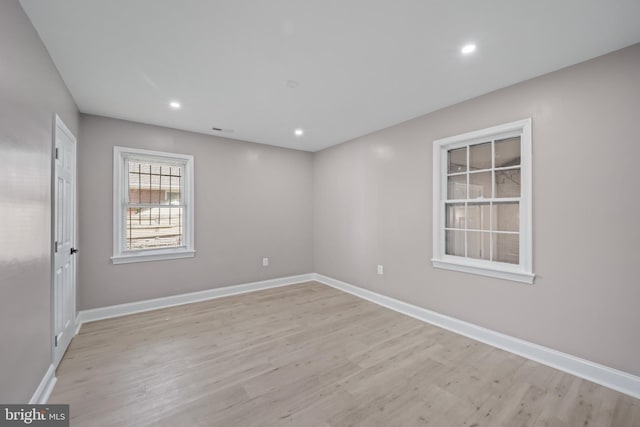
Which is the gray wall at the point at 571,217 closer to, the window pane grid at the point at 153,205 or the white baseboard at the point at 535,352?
the white baseboard at the point at 535,352

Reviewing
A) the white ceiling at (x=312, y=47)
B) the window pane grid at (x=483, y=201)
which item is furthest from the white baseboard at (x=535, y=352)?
the white ceiling at (x=312, y=47)

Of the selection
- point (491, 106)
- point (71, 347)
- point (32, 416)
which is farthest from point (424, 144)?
point (71, 347)

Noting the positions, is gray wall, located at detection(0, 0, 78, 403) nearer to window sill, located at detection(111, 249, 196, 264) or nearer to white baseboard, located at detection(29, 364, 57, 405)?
white baseboard, located at detection(29, 364, 57, 405)

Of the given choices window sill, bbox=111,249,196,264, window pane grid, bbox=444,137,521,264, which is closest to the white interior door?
window sill, bbox=111,249,196,264

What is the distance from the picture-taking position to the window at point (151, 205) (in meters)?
3.57

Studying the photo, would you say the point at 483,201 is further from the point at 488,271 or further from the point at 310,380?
the point at 310,380

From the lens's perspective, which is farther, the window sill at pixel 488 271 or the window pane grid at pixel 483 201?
the window pane grid at pixel 483 201

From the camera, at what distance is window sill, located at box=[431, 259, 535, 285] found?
8.25 ft

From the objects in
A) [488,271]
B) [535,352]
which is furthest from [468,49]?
[535,352]

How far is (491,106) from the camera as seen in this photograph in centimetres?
278

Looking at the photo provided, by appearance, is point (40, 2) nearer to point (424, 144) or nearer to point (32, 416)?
point (32, 416)

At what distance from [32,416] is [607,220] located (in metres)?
4.28

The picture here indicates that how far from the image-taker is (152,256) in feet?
12.4

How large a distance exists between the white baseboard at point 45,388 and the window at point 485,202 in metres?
3.73
